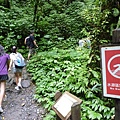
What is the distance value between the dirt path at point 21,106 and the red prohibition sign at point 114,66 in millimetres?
4023

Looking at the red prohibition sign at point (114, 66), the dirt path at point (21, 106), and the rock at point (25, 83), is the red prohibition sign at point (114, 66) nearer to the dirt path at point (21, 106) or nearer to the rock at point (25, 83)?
the dirt path at point (21, 106)

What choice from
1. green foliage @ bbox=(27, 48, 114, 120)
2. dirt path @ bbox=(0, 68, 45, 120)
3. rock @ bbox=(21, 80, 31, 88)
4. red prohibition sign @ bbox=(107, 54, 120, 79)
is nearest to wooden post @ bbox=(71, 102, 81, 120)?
green foliage @ bbox=(27, 48, 114, 120)

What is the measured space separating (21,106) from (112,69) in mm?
4961

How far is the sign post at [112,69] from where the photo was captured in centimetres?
231

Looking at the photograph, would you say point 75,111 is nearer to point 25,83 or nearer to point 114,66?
point 114,66

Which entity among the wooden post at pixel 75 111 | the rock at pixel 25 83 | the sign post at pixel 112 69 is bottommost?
the rock at pixel 25 83

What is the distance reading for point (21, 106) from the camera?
22.3 ft

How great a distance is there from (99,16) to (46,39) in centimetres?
944

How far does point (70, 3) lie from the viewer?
20.7 meters

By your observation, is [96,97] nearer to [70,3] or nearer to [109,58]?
[109,58]

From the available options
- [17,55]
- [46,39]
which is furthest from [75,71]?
[46,39]

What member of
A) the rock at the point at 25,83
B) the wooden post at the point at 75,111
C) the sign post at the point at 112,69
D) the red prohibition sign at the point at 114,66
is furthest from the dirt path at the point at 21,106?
the red prohibition sign at the point at 114,66

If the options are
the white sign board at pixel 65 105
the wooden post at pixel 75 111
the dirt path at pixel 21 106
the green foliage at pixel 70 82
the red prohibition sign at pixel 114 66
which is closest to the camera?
the red prohibition sign at pixel 114 66

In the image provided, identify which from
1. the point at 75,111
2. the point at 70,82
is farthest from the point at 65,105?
the point at 70,82
